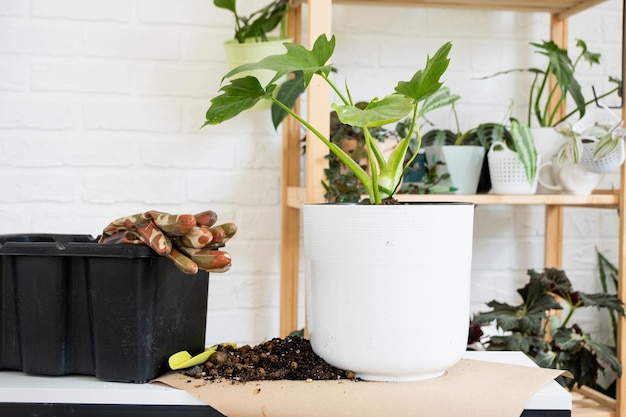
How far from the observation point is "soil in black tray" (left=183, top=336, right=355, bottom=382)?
3.27ft

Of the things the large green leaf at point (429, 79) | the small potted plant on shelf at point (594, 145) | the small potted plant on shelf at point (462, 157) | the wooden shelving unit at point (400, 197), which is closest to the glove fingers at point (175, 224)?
the large green leaf at point (429, 79)

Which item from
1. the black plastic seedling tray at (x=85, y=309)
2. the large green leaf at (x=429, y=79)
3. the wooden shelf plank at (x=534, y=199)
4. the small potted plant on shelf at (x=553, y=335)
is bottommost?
the small potted plant on shelf at (x=553, y=335)

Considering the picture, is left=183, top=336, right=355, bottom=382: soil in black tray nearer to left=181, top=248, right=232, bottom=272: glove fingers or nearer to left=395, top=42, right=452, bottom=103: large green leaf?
left=181, top=248, right=232, bottom=272: glove fingers

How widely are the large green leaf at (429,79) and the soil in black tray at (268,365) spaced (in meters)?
0.38

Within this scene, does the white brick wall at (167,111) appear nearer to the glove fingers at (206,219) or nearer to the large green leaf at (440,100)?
the large green leaf at (440,100)

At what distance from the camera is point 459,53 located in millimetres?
2014

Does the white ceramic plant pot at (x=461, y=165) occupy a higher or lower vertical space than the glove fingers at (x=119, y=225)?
higher

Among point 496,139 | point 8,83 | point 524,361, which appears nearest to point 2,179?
point 8,83

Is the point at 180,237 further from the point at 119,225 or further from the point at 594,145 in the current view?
the point at 594,145

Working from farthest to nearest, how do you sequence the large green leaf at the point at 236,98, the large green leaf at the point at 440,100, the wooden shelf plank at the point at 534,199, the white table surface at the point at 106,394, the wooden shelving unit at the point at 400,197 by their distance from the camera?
the large green leaf at the point at 440,100, the wooden shelf plank at the point at 534,199, the wooden shelving unit at the point at 400,197, the large green leaf at the point at 236,98, the white table surface at the point at 106,394

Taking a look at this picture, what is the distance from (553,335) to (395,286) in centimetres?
93

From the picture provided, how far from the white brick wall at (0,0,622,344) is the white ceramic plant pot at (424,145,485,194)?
32 cm

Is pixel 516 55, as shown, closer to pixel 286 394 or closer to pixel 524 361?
pixel 524 361

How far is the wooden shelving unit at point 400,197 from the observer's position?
142 cm
